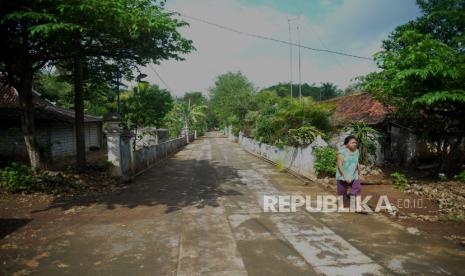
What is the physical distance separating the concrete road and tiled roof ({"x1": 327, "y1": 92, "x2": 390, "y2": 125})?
915cm

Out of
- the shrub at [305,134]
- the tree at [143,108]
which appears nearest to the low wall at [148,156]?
the tree at [143,108]

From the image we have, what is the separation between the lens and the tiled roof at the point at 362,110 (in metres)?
15.3

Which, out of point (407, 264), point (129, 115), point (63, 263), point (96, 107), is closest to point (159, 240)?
point (63, 263)

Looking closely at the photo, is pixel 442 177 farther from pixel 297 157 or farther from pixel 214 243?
pixel 214 243

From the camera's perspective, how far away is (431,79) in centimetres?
936

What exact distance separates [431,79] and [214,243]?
796cm

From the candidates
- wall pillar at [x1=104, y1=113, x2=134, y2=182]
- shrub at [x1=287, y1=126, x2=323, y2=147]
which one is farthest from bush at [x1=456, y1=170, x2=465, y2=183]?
wall pillar at [x1=104, y1=113, x2=134, y2=182]

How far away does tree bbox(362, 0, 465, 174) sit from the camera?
872cm

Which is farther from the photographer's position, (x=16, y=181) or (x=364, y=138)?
(x=364, y=138)

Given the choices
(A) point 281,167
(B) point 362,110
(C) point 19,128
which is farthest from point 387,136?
(C) point 19,128

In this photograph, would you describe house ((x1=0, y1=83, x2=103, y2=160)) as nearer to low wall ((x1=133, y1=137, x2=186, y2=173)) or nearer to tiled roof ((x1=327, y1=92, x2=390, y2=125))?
low wall ((x1=133, y1=137, x2=186, y2=173))

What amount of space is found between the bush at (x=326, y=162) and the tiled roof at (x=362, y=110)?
14.4 ft

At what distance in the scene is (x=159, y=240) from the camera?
5.82 m

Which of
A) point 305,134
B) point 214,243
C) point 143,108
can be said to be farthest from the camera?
point 143,108
